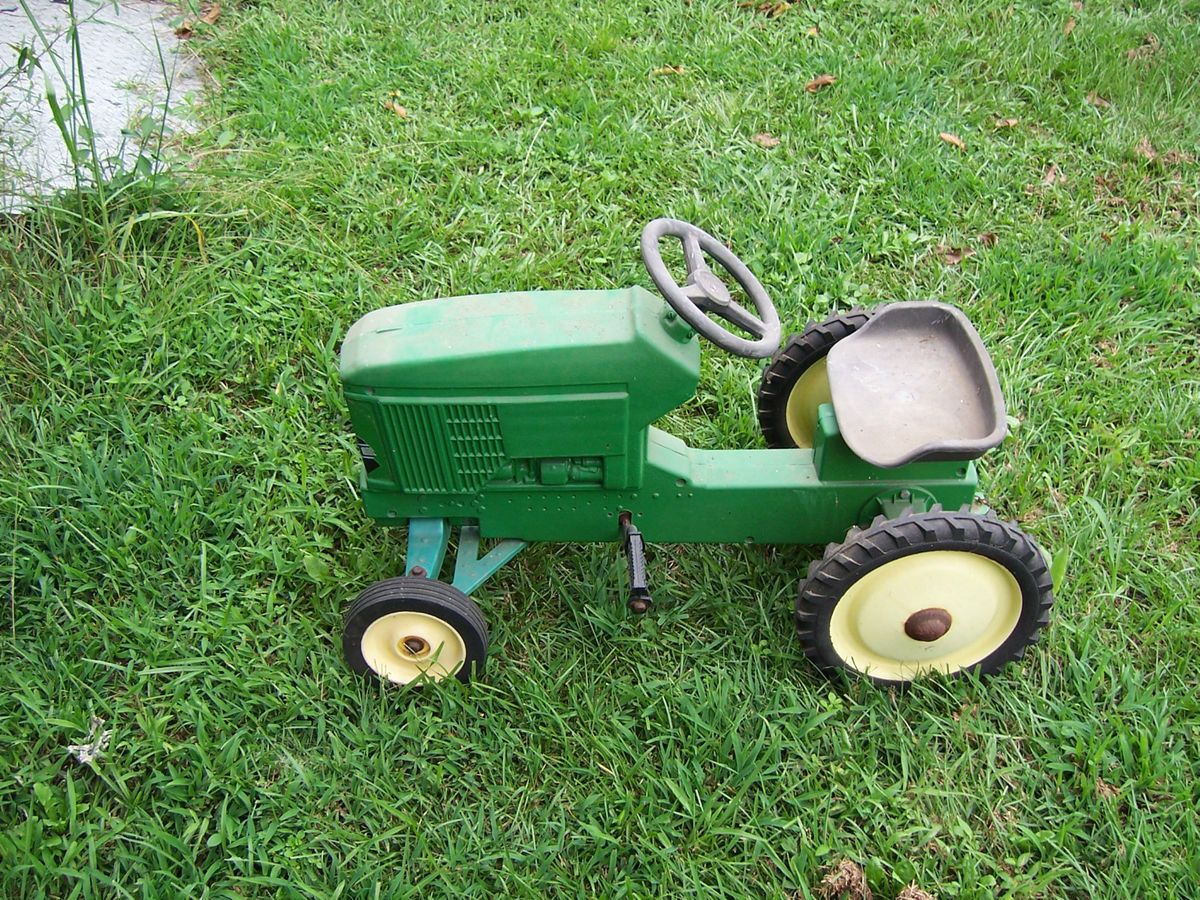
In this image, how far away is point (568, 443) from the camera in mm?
2330

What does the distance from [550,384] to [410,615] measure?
A: 0.66 meters

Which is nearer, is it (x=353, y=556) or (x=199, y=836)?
(x=199, y=836)

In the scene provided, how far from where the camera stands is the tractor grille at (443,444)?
2.29 m

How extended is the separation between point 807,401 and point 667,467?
65 centimetres

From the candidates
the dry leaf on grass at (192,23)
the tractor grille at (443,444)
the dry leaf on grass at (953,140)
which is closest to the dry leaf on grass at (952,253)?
the dry leaf on grass at (953,140)

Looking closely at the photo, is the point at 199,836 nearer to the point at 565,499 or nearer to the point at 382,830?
the point at 382,830

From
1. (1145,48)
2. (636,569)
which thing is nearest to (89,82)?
(636,569)

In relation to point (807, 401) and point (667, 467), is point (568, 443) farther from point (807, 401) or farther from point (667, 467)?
point (807, 401)

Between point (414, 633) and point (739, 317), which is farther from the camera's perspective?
point (414, 633)

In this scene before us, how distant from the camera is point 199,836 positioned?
2.19m

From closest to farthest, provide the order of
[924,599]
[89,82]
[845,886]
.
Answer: [845,886], [924,599], [89,82]

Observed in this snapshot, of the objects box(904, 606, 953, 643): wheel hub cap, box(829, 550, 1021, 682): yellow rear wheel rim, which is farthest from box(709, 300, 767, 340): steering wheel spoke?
box(904, 606, 953, 643): wheel hub cap

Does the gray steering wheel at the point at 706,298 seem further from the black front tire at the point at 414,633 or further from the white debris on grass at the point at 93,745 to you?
the white debris on grass at the point at 93,745

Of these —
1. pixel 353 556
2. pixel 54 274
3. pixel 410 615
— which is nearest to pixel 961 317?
pixel 410 615
